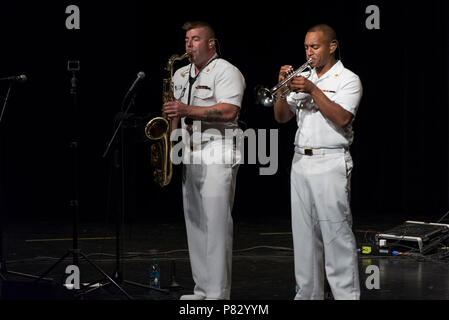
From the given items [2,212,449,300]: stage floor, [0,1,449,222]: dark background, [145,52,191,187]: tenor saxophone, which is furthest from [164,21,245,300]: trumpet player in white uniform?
[0,1,449,222]: dark background

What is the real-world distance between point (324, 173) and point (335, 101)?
1.37 feet

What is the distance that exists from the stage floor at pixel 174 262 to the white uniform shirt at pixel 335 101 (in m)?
1.26

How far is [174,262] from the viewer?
4.92 m

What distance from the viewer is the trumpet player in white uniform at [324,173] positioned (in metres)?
3.82

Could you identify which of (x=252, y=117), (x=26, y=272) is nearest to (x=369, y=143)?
(x=252, y=117)

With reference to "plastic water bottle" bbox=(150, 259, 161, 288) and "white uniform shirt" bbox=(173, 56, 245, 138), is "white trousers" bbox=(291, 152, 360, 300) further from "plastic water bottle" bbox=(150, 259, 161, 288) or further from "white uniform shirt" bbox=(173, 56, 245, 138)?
"plastic water bottle" bbox=(150, 259, 161, 288)

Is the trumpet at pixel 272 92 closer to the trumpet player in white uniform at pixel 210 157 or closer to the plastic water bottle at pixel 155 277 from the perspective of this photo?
the trumpet player in white uniform at pixel 210 157

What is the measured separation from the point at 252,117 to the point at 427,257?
350cm

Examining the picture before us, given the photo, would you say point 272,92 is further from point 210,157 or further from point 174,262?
point 174,262

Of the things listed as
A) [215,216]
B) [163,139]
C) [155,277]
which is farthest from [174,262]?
[163,139]

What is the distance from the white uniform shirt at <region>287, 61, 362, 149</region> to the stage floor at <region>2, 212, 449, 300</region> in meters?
1.26

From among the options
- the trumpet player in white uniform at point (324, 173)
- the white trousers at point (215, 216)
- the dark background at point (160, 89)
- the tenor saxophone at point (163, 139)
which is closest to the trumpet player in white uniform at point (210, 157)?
the white trousers at point (215, 216)

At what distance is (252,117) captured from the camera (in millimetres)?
8844
